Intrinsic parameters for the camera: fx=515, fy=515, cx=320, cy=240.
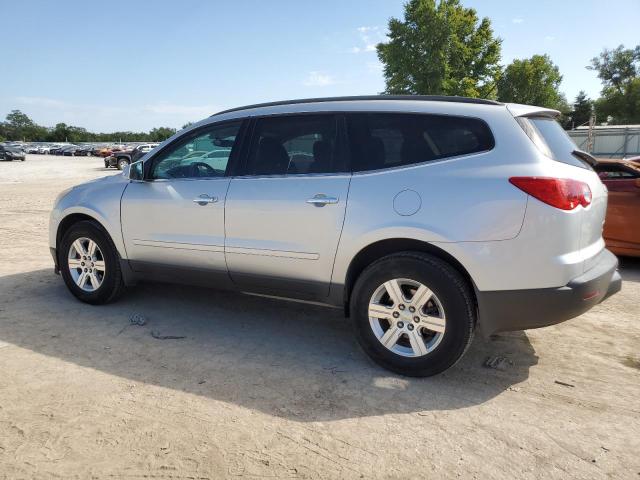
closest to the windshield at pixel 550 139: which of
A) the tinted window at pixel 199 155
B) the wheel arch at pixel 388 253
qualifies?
the wheel arch at pixel 388 253

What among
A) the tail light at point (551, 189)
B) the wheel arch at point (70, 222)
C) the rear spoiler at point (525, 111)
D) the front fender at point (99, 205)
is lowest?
the wheel arch at point (70, 222)

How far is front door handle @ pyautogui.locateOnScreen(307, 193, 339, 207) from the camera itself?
3.60 meters

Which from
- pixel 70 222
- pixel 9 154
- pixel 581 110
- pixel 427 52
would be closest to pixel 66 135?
pixel 9 154

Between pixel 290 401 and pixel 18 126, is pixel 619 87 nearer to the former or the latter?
pixel 290 401

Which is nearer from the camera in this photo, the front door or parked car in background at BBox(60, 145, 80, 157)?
the front door

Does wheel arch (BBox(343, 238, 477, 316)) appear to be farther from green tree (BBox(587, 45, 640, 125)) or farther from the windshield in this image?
green tree (BBox(587, 45, 640, 125))

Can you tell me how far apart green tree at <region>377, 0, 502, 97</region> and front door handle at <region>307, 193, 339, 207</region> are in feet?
135

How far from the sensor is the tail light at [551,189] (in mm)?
3008

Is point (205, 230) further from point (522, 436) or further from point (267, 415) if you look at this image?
point (522, 436)

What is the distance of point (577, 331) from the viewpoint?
4.34 m

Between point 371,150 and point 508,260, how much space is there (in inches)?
47.0

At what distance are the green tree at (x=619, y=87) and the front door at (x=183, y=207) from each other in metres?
79.3

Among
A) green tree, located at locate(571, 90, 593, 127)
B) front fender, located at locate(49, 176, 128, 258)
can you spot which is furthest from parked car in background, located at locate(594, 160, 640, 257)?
green tree, located at locate(571, 90, 593, 127)

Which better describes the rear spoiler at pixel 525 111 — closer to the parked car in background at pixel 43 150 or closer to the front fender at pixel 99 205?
the front fender at pixel 99 205
